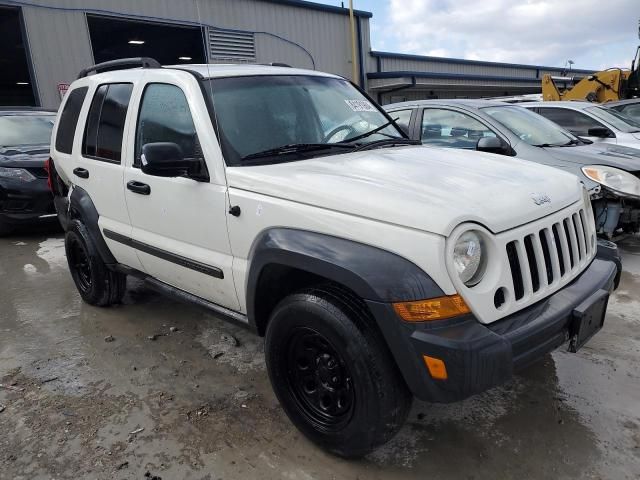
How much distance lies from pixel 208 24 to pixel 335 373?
13467 millimetres

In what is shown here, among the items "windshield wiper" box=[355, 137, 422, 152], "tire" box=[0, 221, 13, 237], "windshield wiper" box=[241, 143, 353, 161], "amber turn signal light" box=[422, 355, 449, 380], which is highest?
"windshield wiper" box=[241, 143, 353, 161]

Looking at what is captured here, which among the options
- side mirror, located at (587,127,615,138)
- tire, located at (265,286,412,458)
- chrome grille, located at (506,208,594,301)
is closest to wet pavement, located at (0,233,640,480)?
tire, located at (265,286,412,458)

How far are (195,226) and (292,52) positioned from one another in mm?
14203

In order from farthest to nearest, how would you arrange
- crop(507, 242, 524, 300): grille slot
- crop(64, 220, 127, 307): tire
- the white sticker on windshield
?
crop(64, 220, 127, 307): tire < the white sticker on windshield < crop(507, 242, 524, 300): grille slot

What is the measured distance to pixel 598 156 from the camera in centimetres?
520

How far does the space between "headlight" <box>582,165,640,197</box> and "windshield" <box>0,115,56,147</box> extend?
7.31 metres

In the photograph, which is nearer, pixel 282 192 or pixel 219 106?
pixel 282 192

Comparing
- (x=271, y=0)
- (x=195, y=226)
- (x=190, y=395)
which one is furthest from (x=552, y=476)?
(x=271, y=0)

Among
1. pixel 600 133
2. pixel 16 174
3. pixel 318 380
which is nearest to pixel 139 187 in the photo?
pixel 318 380

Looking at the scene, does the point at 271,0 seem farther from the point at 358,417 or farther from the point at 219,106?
the point at 358,417

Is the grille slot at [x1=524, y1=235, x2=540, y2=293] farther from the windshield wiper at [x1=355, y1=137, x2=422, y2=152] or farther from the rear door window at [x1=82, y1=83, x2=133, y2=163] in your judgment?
the rear door window at [x1=82, y1=83, x2=133, y2=163]

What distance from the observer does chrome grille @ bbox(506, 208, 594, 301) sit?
212 centimetres

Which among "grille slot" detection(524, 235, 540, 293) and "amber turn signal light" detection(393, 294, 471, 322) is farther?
"grille slot" detection(524, 235, 540, 293)

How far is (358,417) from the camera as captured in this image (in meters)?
2.15
